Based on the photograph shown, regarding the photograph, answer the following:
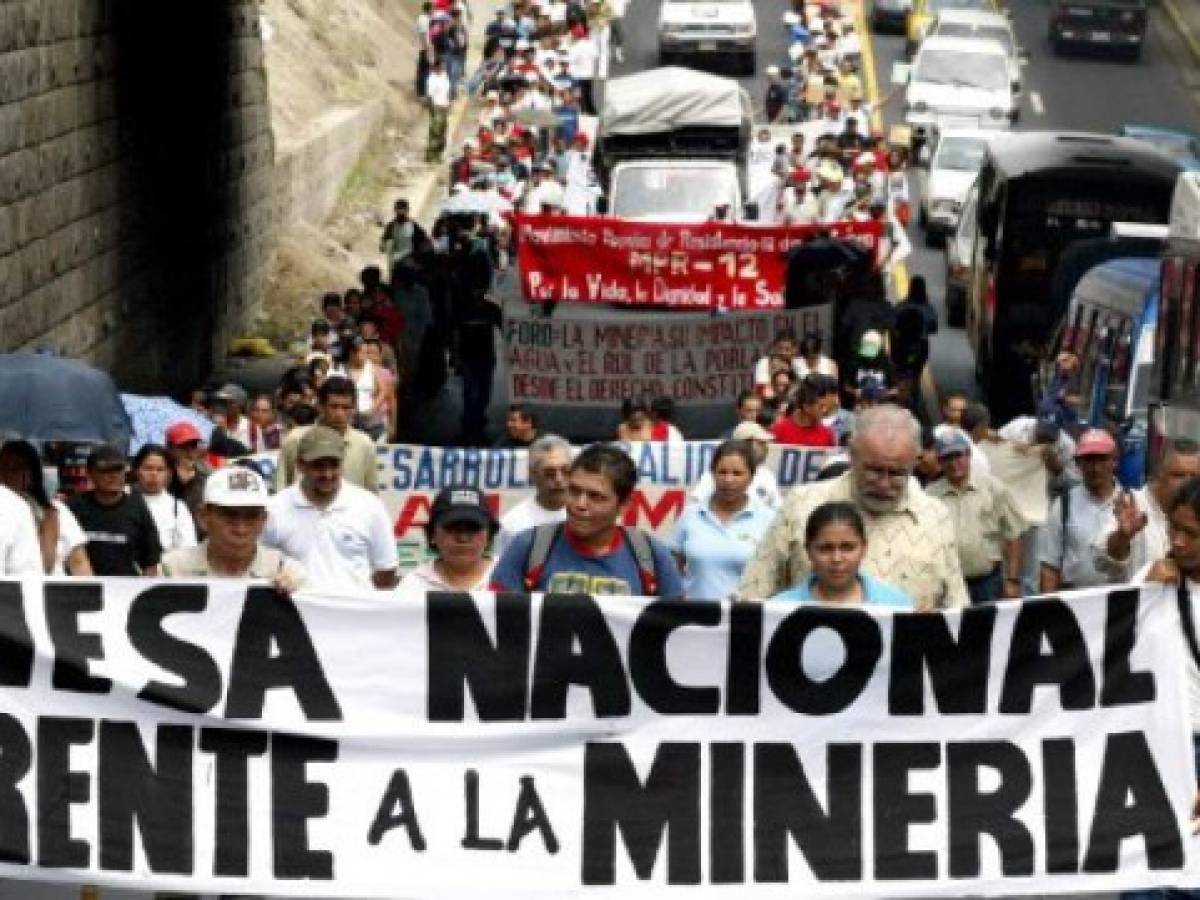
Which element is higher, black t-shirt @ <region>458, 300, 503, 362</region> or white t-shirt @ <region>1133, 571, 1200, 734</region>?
white t-shirt @ <region>1133, 571, 1200, 734</region>

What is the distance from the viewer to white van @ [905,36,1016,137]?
167 ft

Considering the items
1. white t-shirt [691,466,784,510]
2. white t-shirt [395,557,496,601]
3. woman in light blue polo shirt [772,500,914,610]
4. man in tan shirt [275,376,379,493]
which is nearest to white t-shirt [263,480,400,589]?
white t-shirt [395,557,496,601]

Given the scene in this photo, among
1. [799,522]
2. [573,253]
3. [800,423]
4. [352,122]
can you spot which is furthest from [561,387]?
[352,122]

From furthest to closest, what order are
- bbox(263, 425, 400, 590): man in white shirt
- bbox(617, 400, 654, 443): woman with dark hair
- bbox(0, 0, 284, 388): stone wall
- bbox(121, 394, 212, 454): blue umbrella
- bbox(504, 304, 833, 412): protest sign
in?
bbox(504, 304, 833, 412): protest sign < bbox(0, 0, 284, 388): stone wall < bbox(617, 400, 654, 443): woman with dark hair < bbox(121, 394, 212, 454): blue umbrella < bbox(263, 425, 400, 590): man in white shirt

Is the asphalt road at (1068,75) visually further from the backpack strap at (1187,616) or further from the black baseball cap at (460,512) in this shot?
the backpack strap at (1187,616)

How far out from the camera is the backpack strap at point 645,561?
11.5 m

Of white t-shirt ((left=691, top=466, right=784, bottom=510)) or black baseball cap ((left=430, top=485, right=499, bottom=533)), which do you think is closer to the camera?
black baseball cap ((left=430, top=485, right=499, bottom=533))

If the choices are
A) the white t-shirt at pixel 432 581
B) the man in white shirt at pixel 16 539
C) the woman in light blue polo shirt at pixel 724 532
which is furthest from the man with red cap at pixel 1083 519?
the man in white shirt at pixel 16 539

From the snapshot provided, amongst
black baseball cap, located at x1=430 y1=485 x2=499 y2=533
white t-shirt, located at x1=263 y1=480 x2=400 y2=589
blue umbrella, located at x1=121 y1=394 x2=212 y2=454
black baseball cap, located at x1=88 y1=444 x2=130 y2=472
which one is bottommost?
blue umbrella, located at x1=121 y1=394 x2=212 y2=454

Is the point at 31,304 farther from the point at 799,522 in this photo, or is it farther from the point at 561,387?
the point at 799,522

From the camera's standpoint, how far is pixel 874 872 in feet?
34.7

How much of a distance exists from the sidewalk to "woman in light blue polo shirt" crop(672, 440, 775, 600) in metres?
48.7

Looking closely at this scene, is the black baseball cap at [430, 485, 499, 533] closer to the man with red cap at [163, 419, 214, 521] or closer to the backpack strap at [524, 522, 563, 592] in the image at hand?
the backpack strap at [524, 522, 563, 592]

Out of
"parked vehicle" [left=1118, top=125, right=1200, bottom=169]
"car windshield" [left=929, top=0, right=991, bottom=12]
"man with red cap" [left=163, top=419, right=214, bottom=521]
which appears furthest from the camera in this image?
"car windshield" [left=929, top=0, right=991, bottom=12]
